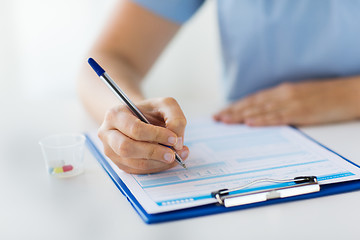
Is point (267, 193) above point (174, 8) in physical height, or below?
below

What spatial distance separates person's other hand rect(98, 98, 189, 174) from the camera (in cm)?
62

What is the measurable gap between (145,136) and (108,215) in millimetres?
115

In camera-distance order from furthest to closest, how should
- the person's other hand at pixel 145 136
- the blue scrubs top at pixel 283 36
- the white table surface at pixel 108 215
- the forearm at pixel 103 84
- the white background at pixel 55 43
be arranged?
the white background at pixel 55 43 → the blue scrubs top at pixel 283 36 → the forearm at pixel 103 84 → the person's other hand at pixel 145 136 → the white table surface at pixel 108 215

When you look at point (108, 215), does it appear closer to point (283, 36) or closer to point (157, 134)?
point (157, 134)

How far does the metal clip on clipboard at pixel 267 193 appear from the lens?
1.88ft

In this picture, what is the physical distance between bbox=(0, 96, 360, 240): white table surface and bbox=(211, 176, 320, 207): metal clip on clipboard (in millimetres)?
13

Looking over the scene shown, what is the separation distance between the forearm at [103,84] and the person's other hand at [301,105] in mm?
192

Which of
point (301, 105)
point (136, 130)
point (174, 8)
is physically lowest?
point (301, 105)

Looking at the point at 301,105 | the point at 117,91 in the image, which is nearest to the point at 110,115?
the point at 117,91

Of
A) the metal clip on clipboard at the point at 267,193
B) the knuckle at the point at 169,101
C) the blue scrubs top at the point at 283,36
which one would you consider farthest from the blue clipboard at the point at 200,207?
the blue scrubs top at the point at 283,36

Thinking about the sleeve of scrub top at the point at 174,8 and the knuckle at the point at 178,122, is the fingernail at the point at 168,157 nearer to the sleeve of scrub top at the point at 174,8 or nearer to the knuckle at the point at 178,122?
the knuckle at the point at 178,122

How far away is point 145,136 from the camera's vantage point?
623 mm

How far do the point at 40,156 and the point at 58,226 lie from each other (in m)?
0.25

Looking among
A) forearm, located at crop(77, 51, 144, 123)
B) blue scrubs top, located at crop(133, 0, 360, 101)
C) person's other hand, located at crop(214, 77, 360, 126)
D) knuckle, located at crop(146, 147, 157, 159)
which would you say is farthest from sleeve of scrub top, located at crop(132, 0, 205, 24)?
knuckle, located at crop(146, 147, 157, 159)
